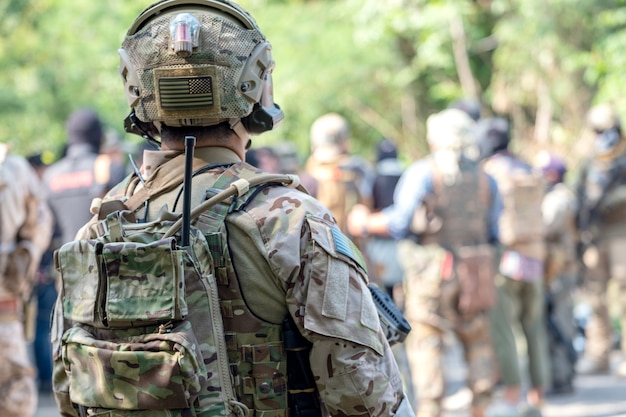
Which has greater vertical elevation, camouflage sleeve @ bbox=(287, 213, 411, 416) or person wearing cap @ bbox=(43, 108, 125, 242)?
person wearing cap @ bbox=(43, 108, 125, 242)

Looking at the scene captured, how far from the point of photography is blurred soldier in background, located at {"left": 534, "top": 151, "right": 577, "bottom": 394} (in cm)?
962

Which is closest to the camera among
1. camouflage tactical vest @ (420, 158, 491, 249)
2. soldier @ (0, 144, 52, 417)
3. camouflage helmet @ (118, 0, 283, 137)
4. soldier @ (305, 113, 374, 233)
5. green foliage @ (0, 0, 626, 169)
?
camouflage helmet @ (118, 0, 283, 137)

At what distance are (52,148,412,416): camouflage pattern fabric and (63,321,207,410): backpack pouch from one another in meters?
0.10

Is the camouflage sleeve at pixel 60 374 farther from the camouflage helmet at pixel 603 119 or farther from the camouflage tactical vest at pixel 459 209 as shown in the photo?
the camouflage helmet at pixel 603 119

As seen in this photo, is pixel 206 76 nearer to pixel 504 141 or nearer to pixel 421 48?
pixel 504 141

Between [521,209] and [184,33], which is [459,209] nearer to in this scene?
[521,209]

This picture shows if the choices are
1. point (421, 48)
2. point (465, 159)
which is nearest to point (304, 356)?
A: point (465, 159)

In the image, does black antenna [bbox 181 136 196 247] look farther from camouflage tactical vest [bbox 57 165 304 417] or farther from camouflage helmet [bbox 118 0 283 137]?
camouflage helmet [bbox 118 0 283 137]

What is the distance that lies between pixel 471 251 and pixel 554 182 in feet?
9.70

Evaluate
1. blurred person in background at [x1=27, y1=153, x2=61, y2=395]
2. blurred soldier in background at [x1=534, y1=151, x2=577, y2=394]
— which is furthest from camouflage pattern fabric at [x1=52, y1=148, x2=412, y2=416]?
blurred person in background at [x1=27, y1=153, x2=61, y2=395]

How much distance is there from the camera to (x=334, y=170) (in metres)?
7.82

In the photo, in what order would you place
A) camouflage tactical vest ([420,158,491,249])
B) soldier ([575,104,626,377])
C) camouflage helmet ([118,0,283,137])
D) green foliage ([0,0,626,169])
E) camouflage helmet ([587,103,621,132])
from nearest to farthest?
camouflage helmet ([118,0,283,137])
camouflage tactical vest ([420,158,491,249])
camouflage helmet ([587,103,621,132])
soldier ([575,104,626,377])
green foliage ([0,0,626,169])

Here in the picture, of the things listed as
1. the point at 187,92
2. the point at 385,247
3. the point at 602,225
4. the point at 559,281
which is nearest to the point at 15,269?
the point at 385,247

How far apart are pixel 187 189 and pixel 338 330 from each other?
0.53 meters
